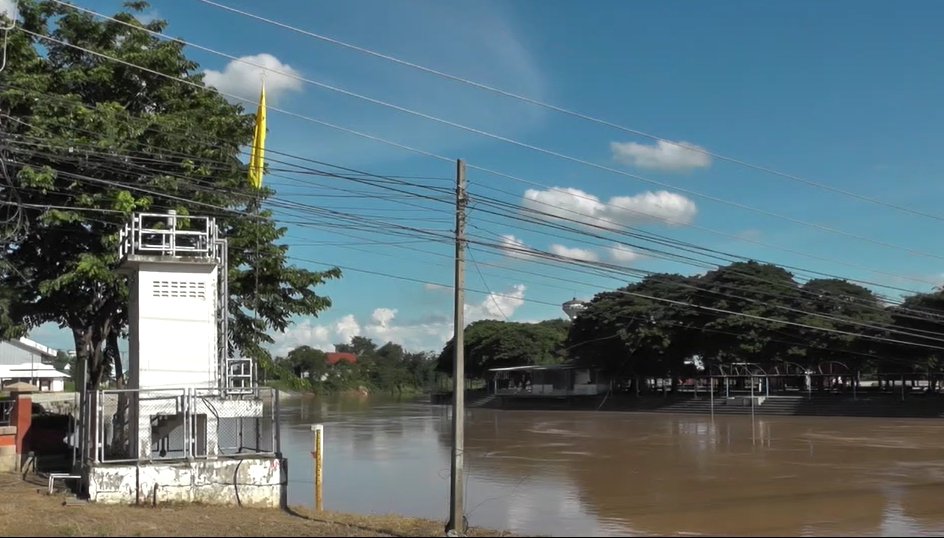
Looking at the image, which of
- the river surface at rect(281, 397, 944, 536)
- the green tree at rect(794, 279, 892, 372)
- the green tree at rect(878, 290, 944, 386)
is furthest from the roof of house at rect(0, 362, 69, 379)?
the green tree at rect(878, 290, 944, 386)

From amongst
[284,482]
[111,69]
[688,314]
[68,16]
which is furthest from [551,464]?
[688,314]

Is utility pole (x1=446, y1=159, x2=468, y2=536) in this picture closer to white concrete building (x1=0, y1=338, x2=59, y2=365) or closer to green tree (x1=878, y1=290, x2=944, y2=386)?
green tree (x1=878, y1=290, x2=944, y2=386)

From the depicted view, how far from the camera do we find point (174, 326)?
16.0 m

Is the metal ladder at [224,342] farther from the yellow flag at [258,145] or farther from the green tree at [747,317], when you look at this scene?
the green tree at [747,317]

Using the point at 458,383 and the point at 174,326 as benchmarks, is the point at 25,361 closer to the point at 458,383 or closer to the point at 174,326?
the point at 174,326

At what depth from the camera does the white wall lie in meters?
15.8

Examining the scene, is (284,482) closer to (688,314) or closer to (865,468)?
(865,468)

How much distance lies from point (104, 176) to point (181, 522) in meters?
11.1

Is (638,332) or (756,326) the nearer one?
(756,326)

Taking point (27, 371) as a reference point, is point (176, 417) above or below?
above

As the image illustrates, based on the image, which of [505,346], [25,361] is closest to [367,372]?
[505,346]

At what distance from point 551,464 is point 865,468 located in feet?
29.5

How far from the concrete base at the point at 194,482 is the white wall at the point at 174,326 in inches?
80.1

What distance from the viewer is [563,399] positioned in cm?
7388
